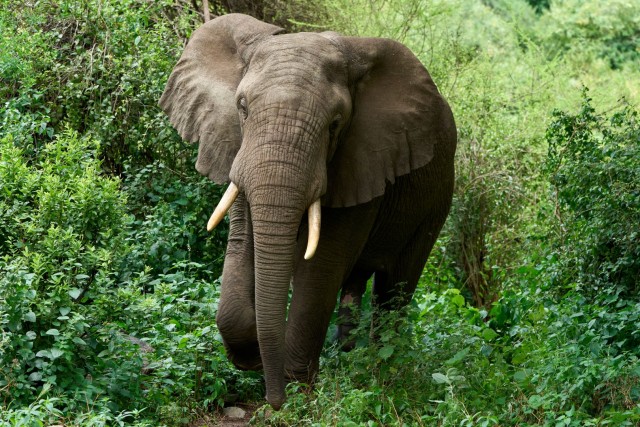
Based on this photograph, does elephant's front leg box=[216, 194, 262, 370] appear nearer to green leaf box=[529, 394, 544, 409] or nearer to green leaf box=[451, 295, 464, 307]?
green leaf box=[529, 394, 544, 409]

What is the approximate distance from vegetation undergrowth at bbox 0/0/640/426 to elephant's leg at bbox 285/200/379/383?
8.6 inches

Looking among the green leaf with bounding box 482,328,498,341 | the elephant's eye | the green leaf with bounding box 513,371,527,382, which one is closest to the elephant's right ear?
the elephant's eye

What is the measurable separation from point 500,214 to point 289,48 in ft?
16.0

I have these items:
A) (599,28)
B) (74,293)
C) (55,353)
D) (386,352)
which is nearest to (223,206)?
(74,293)

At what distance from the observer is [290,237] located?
6121mm

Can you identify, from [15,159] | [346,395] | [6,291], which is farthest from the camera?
[15,159]

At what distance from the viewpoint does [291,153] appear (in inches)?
240

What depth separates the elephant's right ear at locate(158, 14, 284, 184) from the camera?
674 cm

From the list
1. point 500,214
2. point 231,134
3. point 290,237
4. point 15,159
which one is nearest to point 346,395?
point 290,237

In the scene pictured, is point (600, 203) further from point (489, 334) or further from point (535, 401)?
point (535, 401)

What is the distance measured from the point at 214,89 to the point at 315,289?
52.3 inches

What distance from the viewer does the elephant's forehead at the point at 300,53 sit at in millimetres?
6391

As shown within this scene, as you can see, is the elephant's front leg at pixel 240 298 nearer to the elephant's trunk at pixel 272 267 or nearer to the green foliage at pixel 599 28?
the elephant's trunk at pixel 272 267

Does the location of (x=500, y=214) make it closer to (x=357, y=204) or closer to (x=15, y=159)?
(x=357, y=204)
